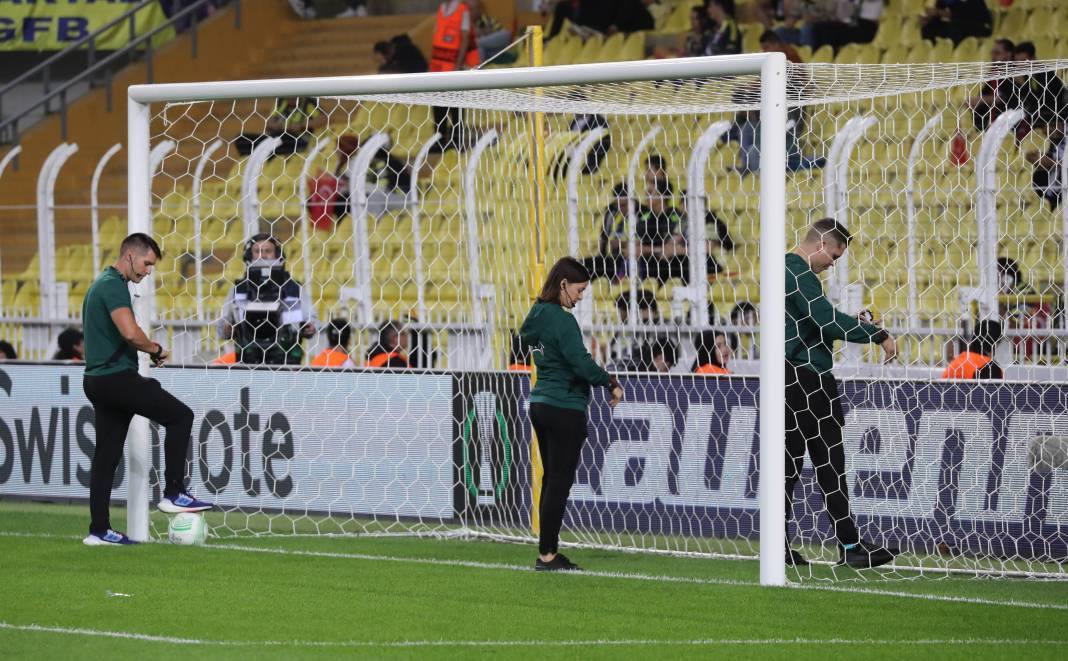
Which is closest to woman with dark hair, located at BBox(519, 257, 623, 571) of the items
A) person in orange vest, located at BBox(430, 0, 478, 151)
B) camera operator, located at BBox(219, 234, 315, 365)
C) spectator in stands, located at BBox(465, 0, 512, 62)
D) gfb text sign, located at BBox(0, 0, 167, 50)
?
camera operator, located at BBox(219, 234, 315, 365)

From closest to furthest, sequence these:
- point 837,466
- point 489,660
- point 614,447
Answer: point 489,660 < point 837,466 < point 614,447

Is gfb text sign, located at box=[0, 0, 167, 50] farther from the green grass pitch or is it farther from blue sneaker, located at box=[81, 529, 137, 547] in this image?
the green grass pitch

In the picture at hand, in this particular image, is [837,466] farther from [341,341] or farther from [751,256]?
[341,341]

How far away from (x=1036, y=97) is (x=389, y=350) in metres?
4.79

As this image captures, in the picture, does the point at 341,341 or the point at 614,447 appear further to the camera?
the point at 341,341

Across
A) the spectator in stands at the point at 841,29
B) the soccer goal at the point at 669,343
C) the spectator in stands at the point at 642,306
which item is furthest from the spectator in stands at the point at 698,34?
the spectator in stands at the point at 642,306

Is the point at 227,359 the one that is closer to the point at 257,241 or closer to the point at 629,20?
the point at 257,241

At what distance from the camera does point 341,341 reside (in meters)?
12.7

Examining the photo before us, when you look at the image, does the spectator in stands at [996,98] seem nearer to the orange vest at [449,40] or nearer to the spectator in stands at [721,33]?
the spectator in stands at [721,33]

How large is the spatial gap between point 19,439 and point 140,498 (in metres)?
2.69

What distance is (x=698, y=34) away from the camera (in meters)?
16.4

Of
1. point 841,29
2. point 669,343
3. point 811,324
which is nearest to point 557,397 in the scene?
point 811,324

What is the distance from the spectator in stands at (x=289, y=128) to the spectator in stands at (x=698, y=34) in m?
3.61

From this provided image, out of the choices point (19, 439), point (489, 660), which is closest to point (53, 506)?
point (19, 439)
